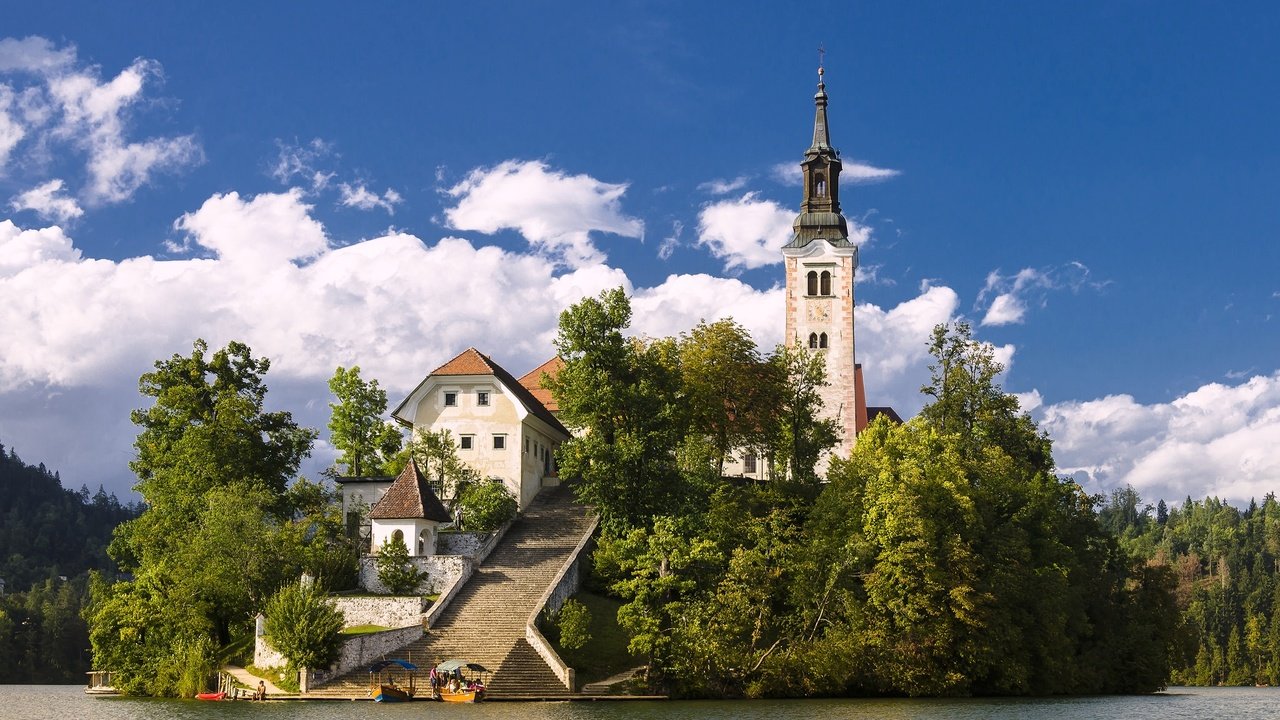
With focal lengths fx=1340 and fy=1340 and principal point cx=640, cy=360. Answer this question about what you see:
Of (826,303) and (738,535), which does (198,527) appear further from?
(826,303)

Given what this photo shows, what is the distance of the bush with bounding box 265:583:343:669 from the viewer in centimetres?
4456

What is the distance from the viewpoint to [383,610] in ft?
159

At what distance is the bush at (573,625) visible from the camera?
44.8 metres

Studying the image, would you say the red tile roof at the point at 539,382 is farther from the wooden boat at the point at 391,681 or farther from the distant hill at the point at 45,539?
the distant hill at the point at 45,539

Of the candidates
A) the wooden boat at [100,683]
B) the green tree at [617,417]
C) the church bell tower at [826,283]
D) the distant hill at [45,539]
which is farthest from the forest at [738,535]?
the distant hill at [45,539]

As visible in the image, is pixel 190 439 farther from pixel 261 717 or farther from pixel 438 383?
pixel 261 717

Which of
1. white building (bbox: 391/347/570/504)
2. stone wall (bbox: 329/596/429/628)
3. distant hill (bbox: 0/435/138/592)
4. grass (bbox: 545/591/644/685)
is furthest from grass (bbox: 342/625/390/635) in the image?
distant hill (bbox: 0/435/138/592)

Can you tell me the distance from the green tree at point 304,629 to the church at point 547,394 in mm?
7180

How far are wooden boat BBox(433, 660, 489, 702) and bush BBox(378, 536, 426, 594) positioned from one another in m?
7.42

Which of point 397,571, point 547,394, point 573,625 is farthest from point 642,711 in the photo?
point 547,394

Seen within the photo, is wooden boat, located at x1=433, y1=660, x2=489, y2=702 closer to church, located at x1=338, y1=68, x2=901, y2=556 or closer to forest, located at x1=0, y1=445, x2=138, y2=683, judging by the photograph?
church, located at x1=338, y1=68, x2=901, y2=556

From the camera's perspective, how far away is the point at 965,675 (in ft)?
159

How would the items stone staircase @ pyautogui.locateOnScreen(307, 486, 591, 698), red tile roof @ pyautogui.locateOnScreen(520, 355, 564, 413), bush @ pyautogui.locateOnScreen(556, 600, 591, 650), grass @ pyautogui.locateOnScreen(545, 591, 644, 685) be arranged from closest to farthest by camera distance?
1. stone staircase @ pyautogui.locateOnScreen(307, 486, 591, 698)
2. bush @ pyautogui.locateOnScreen(556, 600, 591, 650)
3. grass @ pyautogui.locateOnScreen(545, 591, 644, 685)
4. red tile roof @ pyautogui.locateOnScreen(520, 355, 564, 413)

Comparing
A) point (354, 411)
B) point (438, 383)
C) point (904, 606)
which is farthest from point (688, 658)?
point (354, 411)
